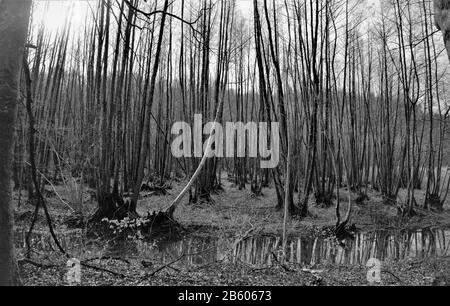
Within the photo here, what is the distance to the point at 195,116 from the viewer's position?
15.2 metres

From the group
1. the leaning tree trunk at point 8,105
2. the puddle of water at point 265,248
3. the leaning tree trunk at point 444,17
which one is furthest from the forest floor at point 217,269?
the leaning tree trunk at point 444,17

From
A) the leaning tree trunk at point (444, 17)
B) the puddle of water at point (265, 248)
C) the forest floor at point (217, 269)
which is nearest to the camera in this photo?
the leaning tree trunk at point (444, 17)

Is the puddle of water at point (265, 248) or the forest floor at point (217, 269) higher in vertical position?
the forest floor at point (217, 269)

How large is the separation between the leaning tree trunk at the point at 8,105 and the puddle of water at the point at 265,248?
11.3 ft

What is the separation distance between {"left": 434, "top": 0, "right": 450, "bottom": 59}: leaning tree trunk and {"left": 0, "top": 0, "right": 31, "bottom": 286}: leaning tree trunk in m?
3.88

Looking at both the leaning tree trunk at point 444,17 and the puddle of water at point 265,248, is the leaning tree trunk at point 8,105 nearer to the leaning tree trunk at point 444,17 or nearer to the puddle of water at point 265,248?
the puddle of water at point 265,248

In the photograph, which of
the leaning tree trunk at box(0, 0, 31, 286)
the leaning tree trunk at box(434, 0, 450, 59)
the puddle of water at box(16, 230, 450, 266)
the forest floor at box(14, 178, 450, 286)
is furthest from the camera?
the puddle of water at box(16, 230, 450, 266)

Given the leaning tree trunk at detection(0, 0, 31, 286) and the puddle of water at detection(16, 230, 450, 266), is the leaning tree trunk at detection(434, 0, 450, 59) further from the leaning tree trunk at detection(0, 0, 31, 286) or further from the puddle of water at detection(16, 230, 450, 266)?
the puddle of water at detection(16, 230, 450, 266)

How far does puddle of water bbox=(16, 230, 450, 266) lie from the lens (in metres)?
7.06

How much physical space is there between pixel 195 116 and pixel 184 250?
8.02m

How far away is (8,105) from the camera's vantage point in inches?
106

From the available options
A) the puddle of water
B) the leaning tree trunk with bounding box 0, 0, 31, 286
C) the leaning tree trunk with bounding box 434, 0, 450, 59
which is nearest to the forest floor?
the puddle of water

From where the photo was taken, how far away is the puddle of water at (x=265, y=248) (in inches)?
278
